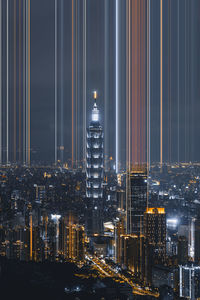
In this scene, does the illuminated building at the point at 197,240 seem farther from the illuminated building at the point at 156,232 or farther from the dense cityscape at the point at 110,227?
the illuminated building at the point at 156,232

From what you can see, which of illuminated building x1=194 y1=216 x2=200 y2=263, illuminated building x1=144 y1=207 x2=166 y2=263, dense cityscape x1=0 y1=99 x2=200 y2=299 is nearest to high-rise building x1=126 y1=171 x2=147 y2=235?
dense cityscape x1=0 y1=99 x2=200 y2=299

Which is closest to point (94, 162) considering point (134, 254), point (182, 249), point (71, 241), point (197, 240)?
point (71, 241)

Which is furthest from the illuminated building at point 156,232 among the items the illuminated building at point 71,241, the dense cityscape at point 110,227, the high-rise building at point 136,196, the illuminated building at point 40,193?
the illuminated building at point 40,193

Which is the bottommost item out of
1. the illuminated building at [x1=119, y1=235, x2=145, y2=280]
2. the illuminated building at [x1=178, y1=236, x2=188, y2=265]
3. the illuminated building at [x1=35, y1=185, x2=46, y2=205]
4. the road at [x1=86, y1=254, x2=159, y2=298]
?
the road at [x1=86, y1=254, x2=159, y2=298]

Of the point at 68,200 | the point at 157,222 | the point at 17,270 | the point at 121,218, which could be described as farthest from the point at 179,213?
the point at 17,270

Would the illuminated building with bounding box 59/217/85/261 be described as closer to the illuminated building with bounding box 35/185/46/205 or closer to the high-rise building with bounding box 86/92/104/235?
the illuminated building with bounding box 35/185/46/205

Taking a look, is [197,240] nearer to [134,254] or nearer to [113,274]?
[134,254]
